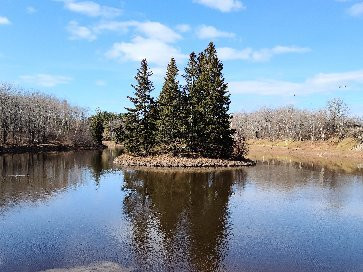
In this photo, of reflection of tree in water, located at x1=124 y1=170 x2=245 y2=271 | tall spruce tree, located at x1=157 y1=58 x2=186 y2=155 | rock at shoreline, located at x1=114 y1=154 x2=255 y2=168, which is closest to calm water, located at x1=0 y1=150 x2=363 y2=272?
reflection of tree in water, located at x1=124 y1=170 x2=245 y2=271

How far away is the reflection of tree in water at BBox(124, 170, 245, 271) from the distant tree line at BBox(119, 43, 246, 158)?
1599 cm

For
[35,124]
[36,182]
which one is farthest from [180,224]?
[35,124]

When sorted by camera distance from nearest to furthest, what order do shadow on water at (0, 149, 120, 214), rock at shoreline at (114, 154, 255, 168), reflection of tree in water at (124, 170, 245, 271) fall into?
reflection of tree in water at (124, 170, 245, 271) → shadow on water at (0, 149, 120, 214) → rock at shoreline at (114, 154, 255, 168)

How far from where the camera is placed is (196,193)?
1543 inches

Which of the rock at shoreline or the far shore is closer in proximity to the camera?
the rock at shoreline

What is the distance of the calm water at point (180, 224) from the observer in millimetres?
19578

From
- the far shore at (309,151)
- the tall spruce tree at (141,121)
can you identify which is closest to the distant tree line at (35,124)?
the tall spruce tree at (141,121)

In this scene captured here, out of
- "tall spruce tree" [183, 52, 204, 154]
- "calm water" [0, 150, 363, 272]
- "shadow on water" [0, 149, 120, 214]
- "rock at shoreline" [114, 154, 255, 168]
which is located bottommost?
"calm water" [0, 150, 363, 272]

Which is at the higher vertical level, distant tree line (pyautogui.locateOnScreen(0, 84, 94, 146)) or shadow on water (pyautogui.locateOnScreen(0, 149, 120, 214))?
distant tree line (pyautogui.locateOnScreen(0, 84, 94, 146))

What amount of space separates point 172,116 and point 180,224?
39990 millimetres

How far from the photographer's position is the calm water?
64.2 ft

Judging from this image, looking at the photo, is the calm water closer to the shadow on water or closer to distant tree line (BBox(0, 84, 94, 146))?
the shadow on water

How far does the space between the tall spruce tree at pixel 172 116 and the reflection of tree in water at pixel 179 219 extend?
15988mm

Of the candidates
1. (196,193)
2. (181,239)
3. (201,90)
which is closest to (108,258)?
(181,239)
